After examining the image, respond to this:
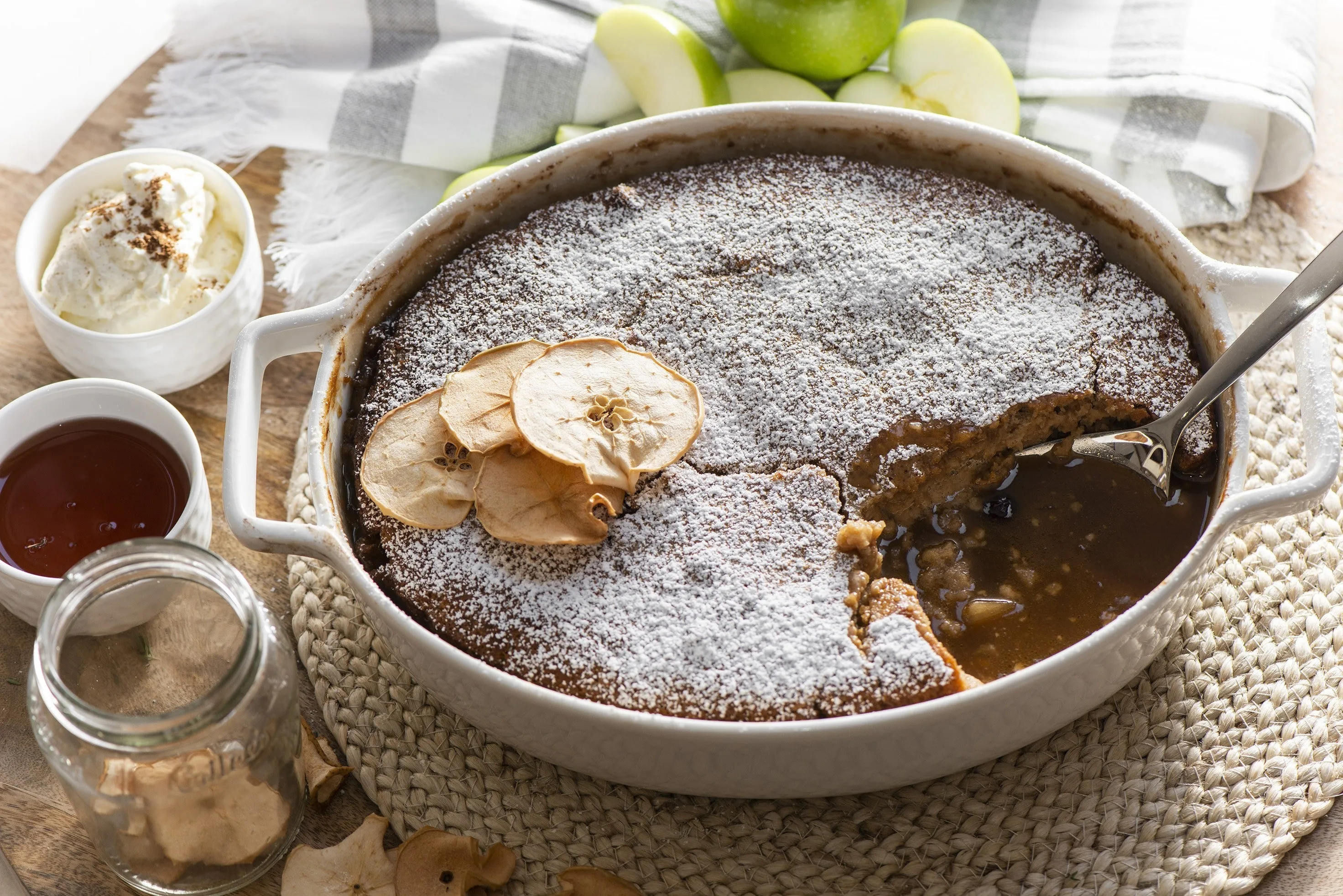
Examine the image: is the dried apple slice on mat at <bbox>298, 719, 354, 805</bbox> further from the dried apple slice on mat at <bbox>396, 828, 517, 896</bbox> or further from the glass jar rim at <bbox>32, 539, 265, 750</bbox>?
the glass jar rim at <bbox>32, 539, 265, 750</bbox>

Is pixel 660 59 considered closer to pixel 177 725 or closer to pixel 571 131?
pixel 571 131

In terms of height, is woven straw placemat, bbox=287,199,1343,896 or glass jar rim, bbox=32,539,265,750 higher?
glass jar rim, bbox=32,539,265,750

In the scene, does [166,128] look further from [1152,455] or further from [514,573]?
[1152,455]

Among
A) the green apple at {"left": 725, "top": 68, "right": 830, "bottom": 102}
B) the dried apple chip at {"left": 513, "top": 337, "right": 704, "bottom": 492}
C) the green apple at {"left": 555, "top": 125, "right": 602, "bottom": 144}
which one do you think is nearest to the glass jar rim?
the dried apple chip at {"left": 513, "top": 337, "right": 704, "bottom": 492}

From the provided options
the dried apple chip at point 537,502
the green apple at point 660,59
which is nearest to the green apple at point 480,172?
the green apple at point 660,59

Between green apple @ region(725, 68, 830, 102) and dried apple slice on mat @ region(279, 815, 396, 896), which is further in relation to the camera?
green apple @ region(725, 68, 830, 102)

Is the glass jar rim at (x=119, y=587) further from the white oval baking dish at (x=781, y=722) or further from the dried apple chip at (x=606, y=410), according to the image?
the dried apple chip at (x=606, y=410)

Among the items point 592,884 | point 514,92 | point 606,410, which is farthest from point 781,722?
point 514,92
